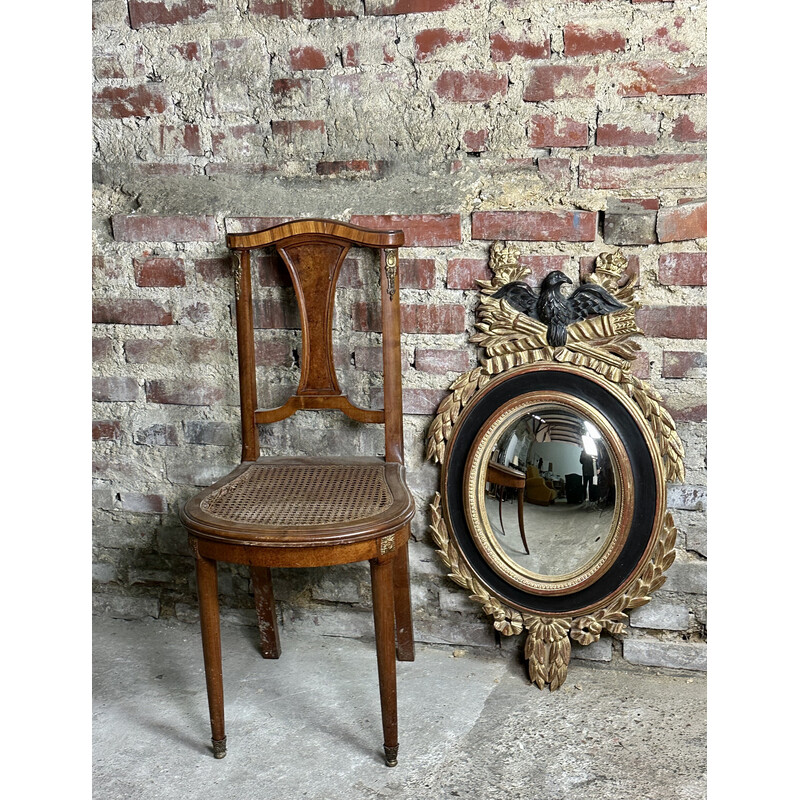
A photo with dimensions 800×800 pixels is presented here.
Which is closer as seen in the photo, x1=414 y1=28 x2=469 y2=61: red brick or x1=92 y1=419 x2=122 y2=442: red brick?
x1=414 y1=28 x2=469 y2=61: red brick

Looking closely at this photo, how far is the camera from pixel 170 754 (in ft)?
6.46

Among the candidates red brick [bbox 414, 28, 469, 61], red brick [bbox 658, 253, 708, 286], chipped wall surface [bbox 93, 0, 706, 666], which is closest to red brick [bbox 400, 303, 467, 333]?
chipped wall surface [bbox 93, 0, 706, 666]

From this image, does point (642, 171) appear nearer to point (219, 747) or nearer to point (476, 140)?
point (476, 140)

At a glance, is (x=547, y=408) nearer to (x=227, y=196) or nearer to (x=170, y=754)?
→ (x=227, y=196)

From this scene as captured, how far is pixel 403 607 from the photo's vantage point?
2.29m

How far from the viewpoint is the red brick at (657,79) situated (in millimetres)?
2043

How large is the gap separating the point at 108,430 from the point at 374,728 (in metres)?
1.17

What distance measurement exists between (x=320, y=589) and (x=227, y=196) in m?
1.12

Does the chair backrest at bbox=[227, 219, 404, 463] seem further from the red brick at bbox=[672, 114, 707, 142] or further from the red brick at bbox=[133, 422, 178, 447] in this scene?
the red brick at bbox=[672, 114, 707, 142]

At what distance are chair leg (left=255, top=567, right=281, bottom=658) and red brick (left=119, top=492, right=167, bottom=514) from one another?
40 centimetres

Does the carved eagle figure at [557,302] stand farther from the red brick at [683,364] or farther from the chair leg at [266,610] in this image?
the chair leg at [266,610]

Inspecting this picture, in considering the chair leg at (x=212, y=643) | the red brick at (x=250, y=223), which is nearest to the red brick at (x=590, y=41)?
the red brick at (x=250, y=223)

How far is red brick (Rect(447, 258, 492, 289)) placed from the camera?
7.36 ft

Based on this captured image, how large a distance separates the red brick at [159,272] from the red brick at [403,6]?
828 millimetres
